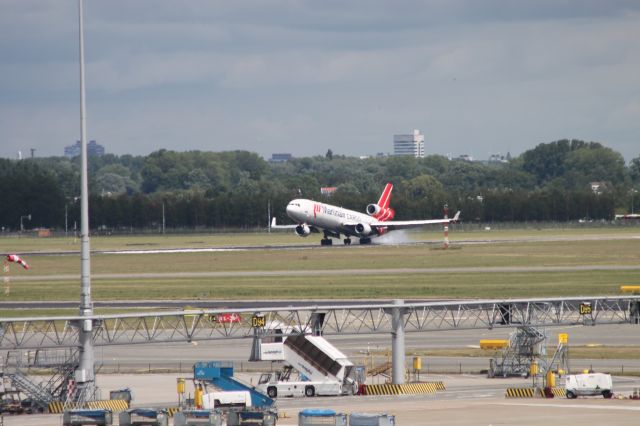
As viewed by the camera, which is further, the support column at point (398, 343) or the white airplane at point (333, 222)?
the white airplane at point (333, 222)

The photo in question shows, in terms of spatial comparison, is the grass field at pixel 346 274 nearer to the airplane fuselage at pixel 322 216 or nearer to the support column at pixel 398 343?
the airplane fuselage at pixel 322 216

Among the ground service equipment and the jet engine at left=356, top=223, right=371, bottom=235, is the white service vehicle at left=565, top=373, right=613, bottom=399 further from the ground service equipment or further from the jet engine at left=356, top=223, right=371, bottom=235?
the jet engine at left=356, top=223, right=371, bottom=235

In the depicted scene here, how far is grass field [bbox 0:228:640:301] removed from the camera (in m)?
117

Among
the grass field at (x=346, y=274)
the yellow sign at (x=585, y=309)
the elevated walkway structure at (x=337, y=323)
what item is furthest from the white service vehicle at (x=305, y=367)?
the grass field at (x=346, y=274)

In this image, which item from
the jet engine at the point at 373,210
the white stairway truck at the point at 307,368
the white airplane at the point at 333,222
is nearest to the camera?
the white stairway truck at the point at 307,368

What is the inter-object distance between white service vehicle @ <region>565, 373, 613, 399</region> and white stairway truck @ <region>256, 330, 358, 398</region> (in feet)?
35.8

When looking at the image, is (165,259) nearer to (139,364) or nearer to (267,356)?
(139,364)

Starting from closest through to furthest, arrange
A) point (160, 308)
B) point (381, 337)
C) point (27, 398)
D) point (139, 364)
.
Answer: point (27, 398), point (139, 364), point (381, 337), point (160, 308)

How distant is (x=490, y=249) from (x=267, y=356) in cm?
11187

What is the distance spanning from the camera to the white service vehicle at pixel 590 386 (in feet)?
208

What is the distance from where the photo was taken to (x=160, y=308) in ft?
342

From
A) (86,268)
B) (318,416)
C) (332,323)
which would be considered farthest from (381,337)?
(318,416)

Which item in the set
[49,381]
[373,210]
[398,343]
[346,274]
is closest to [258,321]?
[398,343]

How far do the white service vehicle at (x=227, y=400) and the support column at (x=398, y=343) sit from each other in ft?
32.6
